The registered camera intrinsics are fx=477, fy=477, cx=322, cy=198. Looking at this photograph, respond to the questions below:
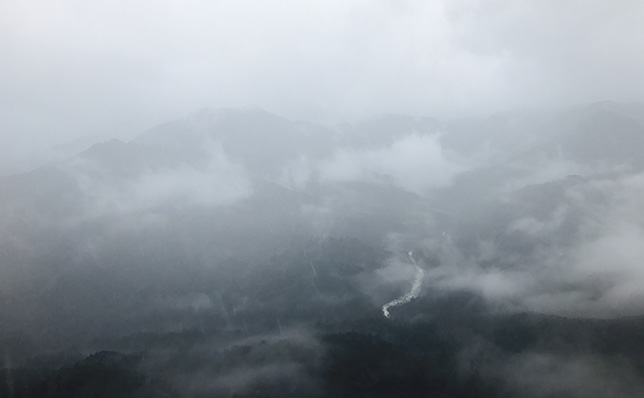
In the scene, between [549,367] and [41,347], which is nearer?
[549,367]

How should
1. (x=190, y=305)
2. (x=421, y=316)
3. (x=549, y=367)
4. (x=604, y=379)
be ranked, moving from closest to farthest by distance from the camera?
1. (x=604, y=379)
2. (x=549, y=367)
3. (x=421, y=316)
4. (x=190, y=305)

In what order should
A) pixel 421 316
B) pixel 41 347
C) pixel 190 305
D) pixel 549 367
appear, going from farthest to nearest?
1. pixel 190 305
2. pixel 421 316
3. pixel 41 347
4. pixel 549 367

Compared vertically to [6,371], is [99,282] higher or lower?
higher

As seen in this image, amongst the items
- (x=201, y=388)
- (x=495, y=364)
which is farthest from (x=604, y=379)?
(x=201, y=388)

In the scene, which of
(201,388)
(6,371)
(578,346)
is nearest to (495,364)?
(578,346)

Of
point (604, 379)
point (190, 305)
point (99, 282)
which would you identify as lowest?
point (604, 379)

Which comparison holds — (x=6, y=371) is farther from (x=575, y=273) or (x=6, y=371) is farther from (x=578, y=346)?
(x=575, y=273)

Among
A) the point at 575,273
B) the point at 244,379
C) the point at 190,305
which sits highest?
the point at 190,305

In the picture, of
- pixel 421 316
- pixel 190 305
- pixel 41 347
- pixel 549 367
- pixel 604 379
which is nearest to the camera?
pixel 604 379

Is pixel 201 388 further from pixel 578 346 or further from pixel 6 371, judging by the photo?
pixel 578 346
